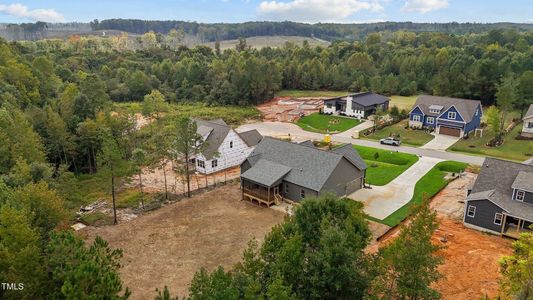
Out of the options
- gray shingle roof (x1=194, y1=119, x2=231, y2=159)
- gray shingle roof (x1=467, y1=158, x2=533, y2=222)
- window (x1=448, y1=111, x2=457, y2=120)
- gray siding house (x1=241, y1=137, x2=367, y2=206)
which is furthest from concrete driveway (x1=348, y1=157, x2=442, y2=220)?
window (x1=448, y1=111, x2=457, y2=120)

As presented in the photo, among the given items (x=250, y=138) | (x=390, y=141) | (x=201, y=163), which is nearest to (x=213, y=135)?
(x=201, y=163)

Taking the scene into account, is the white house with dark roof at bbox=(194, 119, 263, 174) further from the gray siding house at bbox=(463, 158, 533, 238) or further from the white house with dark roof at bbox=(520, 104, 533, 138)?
the white house with dark roof at bbox=(520, 104, 533, 138)

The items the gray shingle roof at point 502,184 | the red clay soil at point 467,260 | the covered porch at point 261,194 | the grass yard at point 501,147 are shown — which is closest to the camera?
the red clay soil at point 467,260

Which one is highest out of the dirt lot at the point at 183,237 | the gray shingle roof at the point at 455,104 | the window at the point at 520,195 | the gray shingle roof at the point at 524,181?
the gray shingle roof at the point at 455,104

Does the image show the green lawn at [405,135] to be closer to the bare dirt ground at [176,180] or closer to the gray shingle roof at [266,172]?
the bare dirt ground at [176,180]

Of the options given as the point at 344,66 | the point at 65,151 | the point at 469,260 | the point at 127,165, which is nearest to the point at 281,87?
Answer: the point at 344,66

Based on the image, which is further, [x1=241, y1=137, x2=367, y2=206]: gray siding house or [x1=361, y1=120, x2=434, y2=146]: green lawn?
[x1=361, y1=120, x2=434, y2=146]: green lawn

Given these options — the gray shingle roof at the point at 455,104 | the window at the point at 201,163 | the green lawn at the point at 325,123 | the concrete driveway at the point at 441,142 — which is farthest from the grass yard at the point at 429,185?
the green lawn at the point at 325,123
